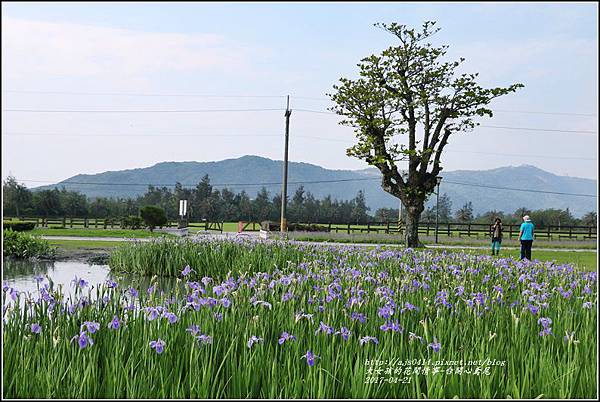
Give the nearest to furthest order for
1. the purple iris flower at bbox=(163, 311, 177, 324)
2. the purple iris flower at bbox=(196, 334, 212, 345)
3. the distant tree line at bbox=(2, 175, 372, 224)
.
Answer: the purple iris flower at bbox=(196, 334, 212, 345) → the purple iris flower at bbox=(163, 311, 177, 324) → the distant tree line at bbox=(2, 175, 372, 224)

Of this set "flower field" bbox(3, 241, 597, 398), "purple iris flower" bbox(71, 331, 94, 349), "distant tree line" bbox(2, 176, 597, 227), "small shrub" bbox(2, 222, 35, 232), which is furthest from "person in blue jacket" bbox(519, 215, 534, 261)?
"distant tree line" bbox(2, 176, 597, 227)

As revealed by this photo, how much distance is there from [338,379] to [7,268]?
12.9 metres

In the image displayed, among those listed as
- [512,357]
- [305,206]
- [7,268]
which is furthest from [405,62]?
[305,206]

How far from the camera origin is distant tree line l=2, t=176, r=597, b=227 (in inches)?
1881

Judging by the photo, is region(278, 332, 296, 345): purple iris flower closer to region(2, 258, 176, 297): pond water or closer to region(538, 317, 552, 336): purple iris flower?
region(538, 317, 552, 336): purple iris flower

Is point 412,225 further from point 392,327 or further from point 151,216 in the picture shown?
point 392,327

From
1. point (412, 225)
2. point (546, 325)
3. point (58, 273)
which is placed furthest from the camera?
point (412, 225)

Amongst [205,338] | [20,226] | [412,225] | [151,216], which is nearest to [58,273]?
[205,338]

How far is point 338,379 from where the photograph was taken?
10.5ft

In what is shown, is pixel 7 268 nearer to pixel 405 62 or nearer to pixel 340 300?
pixel 340 300

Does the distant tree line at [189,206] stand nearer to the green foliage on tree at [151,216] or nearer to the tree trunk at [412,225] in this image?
the green foliage on tree at [151,216]

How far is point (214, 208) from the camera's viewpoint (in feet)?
215

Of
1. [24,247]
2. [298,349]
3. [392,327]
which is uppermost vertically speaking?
[392,327]

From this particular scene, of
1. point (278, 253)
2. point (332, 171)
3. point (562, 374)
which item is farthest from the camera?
point (332, 171)
